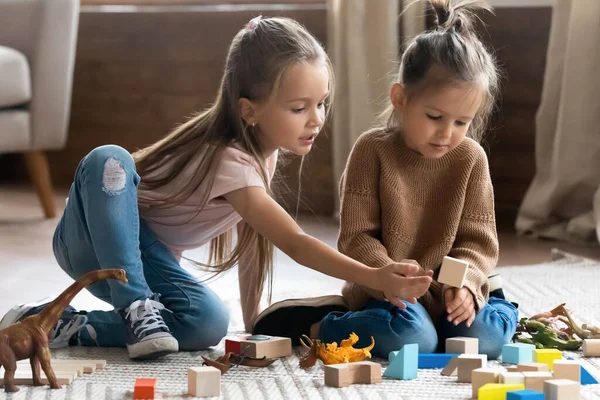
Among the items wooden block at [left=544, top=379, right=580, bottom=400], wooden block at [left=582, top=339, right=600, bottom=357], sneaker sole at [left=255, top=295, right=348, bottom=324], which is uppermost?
wooden block at [left=544, top=379, right=580, bottom=400]

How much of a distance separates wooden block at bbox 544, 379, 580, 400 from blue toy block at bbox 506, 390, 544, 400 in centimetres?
4

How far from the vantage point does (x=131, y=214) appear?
4.42 ft

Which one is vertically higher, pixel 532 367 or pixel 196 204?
pixel 196 204

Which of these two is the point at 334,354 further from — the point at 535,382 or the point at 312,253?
the point at 535,382

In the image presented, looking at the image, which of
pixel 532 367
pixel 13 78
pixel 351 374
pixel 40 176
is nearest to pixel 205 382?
pixel 351 374

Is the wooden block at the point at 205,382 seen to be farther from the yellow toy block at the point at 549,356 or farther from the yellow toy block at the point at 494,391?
the yellow toy block at the point at 549,356

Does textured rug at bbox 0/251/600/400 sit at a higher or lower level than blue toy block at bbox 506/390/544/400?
lower

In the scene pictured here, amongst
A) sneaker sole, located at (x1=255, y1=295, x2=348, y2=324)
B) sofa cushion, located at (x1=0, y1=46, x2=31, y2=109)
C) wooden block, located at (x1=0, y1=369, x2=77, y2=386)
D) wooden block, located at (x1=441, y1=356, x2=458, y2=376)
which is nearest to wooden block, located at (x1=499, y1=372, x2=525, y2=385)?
wooden block, located at (x1=441, y1=356, x2=458, y2=376)

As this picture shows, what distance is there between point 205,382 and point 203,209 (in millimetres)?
373

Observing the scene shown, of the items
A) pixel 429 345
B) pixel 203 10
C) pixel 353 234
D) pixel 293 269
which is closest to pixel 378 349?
pixel 429 345

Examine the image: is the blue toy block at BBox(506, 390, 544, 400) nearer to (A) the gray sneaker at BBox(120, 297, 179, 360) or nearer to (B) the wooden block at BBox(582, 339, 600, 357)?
(B) the wooden block at BBox(582, 339, 600, 357)

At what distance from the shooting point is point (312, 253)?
125 cm

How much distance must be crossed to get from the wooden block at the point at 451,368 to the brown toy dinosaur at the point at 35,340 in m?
0.43

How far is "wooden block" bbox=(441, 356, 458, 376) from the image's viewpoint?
47.8 inches
